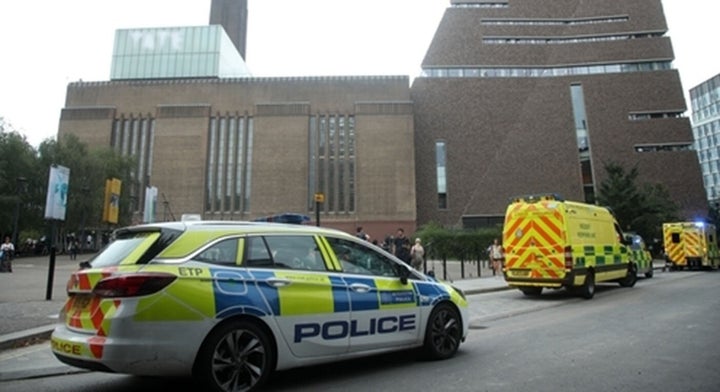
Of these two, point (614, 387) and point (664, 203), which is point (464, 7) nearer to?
point (664, 203)

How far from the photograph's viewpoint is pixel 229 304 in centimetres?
375

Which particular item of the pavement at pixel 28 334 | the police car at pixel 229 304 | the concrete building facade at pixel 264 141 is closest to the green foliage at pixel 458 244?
the concrete building facade at pixel 264 141

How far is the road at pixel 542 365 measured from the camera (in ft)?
13.7

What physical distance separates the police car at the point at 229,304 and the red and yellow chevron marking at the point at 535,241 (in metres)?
7.43

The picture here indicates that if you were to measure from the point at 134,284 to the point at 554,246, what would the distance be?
399 inches

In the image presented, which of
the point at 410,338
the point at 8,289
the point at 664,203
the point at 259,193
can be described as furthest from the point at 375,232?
the point at 410,338

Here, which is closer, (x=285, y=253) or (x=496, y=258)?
(x=285, y=253)

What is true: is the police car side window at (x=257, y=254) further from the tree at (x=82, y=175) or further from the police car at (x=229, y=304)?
the tree at (x=82, y=175)

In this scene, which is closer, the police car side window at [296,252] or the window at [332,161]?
the police car side window at [296,252]

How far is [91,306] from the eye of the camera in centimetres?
366

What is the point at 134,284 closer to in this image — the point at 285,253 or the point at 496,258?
the point at 285,253

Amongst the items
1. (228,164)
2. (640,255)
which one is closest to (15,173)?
(228,164)

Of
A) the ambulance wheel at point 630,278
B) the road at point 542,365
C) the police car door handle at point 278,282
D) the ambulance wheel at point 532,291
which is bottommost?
the road at point 542,365

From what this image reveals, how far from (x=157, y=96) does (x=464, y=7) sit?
39026 millimetres
